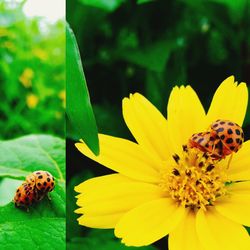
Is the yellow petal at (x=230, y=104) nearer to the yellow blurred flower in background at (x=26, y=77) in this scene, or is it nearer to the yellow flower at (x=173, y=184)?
the yellow flower at (x=173, y=184)

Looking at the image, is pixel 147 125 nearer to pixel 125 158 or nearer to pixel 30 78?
pixel 125 158

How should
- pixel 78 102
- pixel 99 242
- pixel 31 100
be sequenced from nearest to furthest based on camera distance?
pixel 78 102 → pixel 99 242 → pixel 31 100

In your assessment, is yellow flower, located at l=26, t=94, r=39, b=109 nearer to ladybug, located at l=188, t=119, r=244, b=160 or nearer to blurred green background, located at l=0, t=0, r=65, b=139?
blurred green background, located at l=0, t=0, r=65, b=139

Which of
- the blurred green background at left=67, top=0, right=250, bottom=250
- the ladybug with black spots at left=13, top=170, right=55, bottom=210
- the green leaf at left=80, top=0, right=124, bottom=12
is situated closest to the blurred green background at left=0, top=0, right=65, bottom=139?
the blurred green background at left=67, top=0, right=250, bottom=250

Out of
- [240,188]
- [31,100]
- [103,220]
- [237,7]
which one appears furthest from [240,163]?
[31,100]

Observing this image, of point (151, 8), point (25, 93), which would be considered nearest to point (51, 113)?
point (25, 93)

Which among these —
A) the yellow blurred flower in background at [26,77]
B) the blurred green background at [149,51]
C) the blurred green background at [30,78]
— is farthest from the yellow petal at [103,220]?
the yellow blurred flower in background at [26,77]
